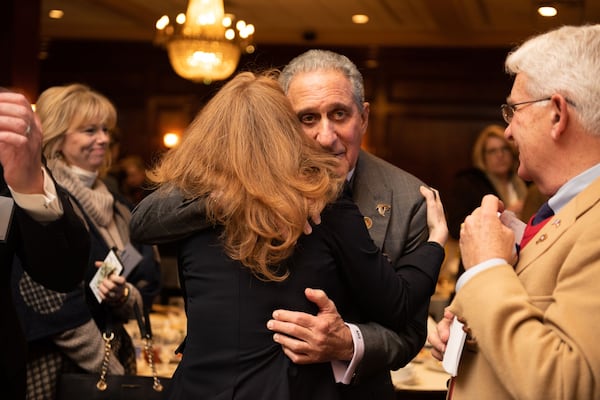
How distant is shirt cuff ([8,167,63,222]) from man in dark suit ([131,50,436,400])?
22 cm

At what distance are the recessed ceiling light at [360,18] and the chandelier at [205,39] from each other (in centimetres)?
316

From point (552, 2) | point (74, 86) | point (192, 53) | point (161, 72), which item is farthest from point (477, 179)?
point (161, 72)

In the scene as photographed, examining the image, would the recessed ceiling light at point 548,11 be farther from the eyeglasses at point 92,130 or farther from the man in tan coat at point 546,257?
the man in tan coat at point 546,257

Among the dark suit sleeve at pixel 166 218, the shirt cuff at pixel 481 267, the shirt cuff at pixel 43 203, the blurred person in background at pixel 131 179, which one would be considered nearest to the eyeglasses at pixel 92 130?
the shirt cuff at pixel 43 203

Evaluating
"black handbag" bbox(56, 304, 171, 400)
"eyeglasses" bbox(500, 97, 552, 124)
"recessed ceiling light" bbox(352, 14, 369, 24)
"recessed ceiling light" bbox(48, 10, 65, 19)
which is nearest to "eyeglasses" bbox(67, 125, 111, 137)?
"black handbag" bbox(56, 304, 171, 400)

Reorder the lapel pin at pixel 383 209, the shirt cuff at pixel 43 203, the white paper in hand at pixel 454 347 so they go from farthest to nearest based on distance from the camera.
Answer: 1. the lapel pin at pixel 383 209
2. the shirt cuff at pixel 43 203
3. the white paper in hand at pixel 454 347

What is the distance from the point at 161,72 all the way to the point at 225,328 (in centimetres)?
1008

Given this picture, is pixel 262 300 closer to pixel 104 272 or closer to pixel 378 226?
pixel 378 226

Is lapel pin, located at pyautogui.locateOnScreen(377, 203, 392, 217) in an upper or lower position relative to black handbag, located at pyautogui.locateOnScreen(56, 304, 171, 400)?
upper

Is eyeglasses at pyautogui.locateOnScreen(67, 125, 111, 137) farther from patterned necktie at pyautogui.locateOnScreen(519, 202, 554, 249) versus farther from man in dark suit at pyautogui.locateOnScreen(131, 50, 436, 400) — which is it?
patterned necktie at pyautogui.locateOnScreen(519, 202, 554, 249)

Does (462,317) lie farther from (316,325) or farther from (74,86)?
(74,86)

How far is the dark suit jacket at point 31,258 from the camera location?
2086mm

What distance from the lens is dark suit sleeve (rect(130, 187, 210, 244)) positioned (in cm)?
186

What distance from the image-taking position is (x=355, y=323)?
6.61 ft
